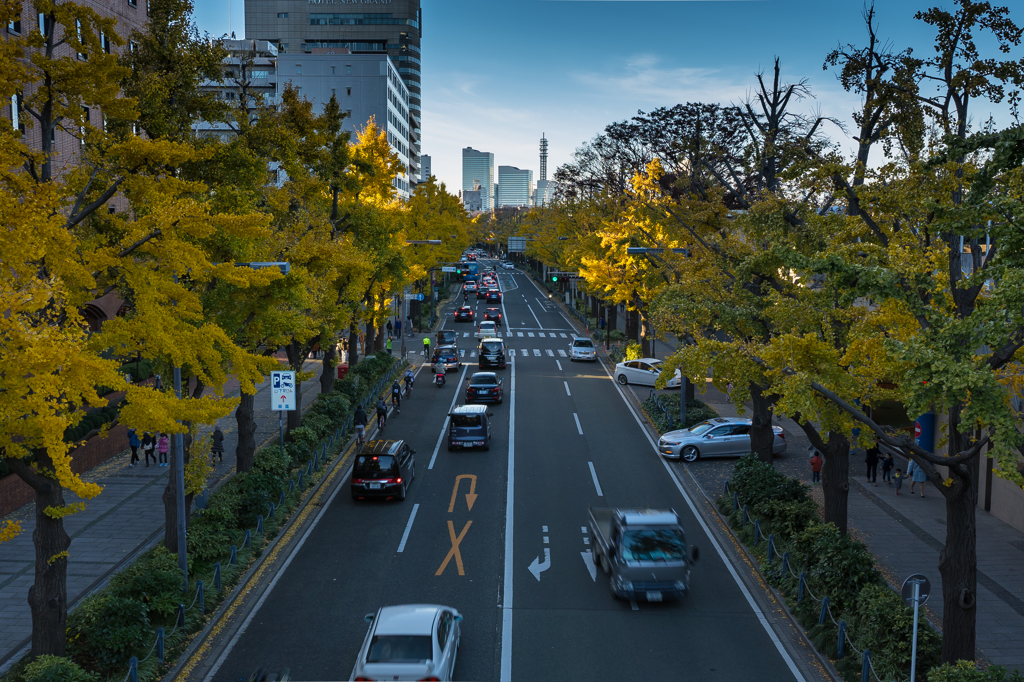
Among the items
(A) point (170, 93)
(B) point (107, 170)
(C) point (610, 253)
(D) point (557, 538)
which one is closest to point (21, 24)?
(A) point (170, 93)

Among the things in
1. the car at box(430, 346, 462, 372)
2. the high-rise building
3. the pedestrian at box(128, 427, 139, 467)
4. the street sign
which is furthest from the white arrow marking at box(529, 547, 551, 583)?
the high-rise building

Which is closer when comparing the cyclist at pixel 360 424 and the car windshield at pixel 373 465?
the car windshield at pixel 373 465

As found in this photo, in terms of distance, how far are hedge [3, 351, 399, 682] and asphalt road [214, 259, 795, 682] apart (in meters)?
1.06

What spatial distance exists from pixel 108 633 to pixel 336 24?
4899 inches

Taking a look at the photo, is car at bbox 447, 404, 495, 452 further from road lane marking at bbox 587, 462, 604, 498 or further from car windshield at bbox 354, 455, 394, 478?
car windshield at bbox 354, 455, 394, 478

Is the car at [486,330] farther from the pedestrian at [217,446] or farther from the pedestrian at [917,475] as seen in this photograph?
the pedestrian at [917,475]

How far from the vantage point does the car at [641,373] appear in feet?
126

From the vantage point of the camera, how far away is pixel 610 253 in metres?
41.8

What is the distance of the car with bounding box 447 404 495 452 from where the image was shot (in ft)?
86.4

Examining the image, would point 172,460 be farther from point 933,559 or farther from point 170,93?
point 933,559

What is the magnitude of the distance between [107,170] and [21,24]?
13.4 metres

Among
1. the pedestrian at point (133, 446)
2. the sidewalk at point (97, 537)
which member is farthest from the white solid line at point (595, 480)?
the pedestrian at point (133, 446)

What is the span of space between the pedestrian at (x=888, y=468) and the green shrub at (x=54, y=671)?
888 inches

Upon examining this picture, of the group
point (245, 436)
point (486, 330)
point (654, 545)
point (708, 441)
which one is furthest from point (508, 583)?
point (486, 330)
